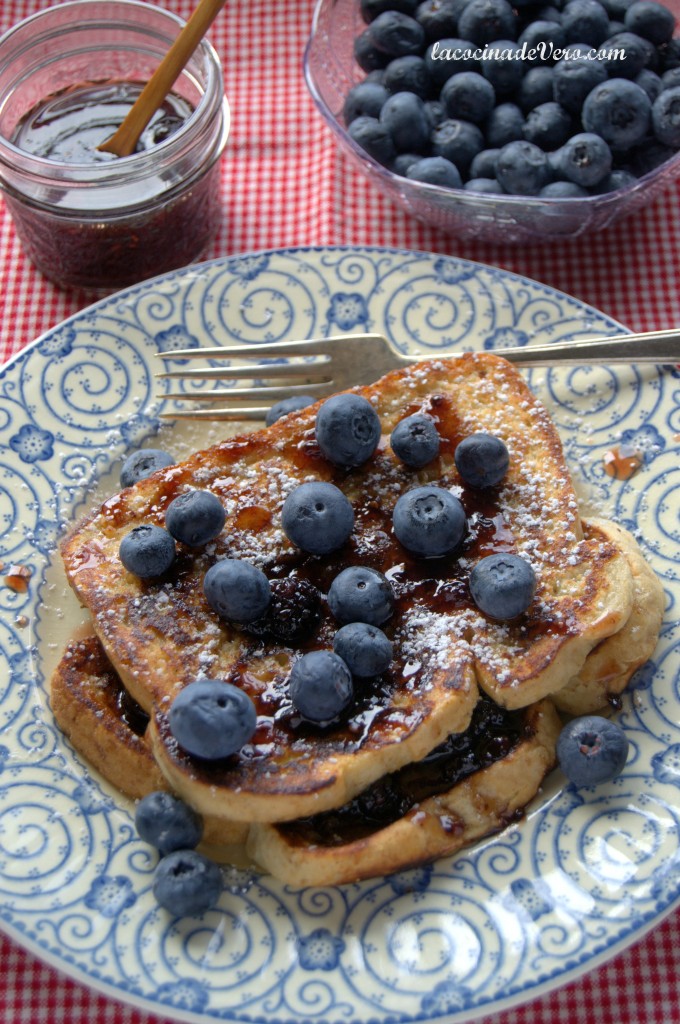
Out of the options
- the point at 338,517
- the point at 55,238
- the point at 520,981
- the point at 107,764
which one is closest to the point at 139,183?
the point at 55,238

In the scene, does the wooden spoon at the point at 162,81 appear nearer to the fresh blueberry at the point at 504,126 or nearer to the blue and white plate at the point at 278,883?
the blue and white plate at the point at 278,883

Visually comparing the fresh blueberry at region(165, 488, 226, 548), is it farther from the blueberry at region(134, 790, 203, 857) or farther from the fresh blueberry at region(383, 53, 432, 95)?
the fresh blueberry at region(383, 53, 432, 95)

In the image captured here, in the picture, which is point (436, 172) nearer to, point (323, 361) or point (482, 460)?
point (323, 361)

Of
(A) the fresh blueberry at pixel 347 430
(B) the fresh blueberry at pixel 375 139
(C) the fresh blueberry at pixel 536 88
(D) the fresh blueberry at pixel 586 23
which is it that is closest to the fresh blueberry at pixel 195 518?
(A) the fresh blueberry at pixel 347 430

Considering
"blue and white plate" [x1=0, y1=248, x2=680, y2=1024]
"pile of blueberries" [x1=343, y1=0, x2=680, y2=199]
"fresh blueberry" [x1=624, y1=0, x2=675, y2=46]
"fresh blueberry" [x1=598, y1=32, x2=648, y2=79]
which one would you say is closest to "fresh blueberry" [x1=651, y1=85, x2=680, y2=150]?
"pile of blueberries" [x1=343, y1=0, x2=680, y2=199]

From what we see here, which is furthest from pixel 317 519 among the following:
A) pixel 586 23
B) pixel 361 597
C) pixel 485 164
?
pixel 586 23

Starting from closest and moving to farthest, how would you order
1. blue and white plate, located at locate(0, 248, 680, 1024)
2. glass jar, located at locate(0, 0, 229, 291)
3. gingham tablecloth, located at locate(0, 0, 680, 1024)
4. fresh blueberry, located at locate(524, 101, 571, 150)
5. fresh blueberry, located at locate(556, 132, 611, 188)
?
blue and white plate, located at locate(0, 248, 680, 1024) → glass jar, located at locate(0, 0, 229, 291) → fresh blueberry, located at locate(556, 132, 611, 188) → fresh blueberry, located at locate(524, 101, 571, 150) → gingham tablecloth, located at locate(0, 0, 680, 1024)
